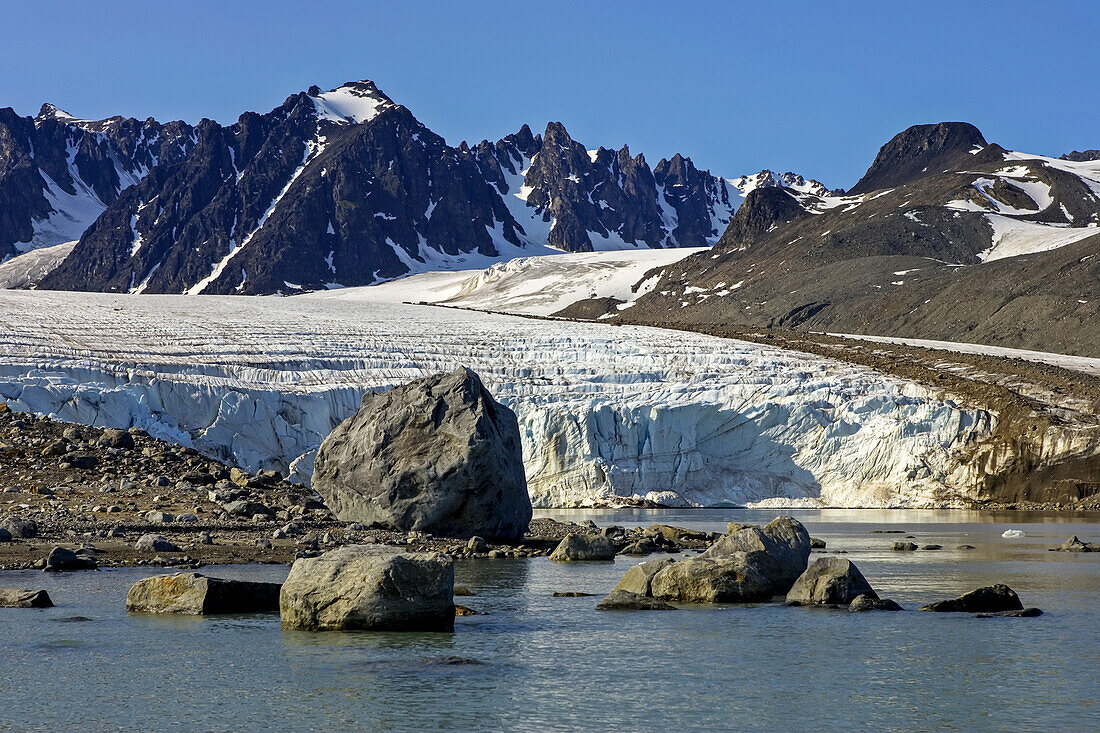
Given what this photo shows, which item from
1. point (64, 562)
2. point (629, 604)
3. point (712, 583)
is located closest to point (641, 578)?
point (712, 583)

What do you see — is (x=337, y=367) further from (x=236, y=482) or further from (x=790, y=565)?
(x=790, y=565)

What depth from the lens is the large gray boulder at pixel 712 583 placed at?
16.3 meters

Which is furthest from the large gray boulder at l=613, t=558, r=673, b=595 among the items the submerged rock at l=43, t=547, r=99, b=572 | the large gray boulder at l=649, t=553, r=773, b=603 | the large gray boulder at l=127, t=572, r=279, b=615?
the submerged rock at l=43, t=547, r=99, b=572

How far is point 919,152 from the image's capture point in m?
185

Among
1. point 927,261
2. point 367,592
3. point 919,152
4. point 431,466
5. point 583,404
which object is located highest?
point 919,152

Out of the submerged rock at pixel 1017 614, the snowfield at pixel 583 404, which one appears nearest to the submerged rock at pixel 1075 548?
the submerged rock at pixel 1017 614

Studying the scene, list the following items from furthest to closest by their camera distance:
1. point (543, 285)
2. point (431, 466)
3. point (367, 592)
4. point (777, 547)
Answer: point (543, 285) < point (431, 466) < point (777, 547) < point (367, 592)

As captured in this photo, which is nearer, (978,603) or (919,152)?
(978,603)

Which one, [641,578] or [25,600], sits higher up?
[641,578]

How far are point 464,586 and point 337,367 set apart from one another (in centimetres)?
2620

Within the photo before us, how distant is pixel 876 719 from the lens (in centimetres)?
958

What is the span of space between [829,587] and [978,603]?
1.92 meters

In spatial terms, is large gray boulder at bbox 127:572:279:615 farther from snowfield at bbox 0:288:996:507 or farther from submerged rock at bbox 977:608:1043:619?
snowfield at bbox 0:288:996:507

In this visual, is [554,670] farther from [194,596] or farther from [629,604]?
[194,596]
